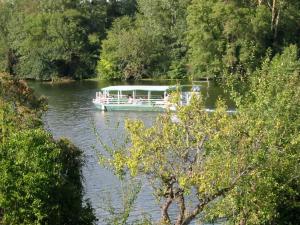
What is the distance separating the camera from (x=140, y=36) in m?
83.9

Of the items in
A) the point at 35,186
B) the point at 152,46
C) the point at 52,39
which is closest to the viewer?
the point at 35,186

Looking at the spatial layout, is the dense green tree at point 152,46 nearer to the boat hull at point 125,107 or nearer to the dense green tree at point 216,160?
the boat hull at point 125,107

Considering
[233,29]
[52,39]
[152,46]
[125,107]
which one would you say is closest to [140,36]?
[152,46]

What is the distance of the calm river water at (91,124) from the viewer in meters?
30.4

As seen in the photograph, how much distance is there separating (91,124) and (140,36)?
1486 inches

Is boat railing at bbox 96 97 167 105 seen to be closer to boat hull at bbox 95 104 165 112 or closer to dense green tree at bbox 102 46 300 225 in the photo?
boat hull at bbox 95 104 165 112

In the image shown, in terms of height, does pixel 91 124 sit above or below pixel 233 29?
below

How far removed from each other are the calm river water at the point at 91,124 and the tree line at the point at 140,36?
4.39 metres

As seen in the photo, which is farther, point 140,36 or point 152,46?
point 152,46

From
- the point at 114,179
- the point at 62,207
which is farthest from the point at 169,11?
the point at 62,207

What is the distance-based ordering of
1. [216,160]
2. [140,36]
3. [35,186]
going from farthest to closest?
[140,36] → [35,186] → [216,160]

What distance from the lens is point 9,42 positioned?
90375mm

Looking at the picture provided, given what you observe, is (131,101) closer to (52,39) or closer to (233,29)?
(233,29)

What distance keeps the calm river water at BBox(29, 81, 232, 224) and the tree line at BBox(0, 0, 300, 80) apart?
→ 173 inches
